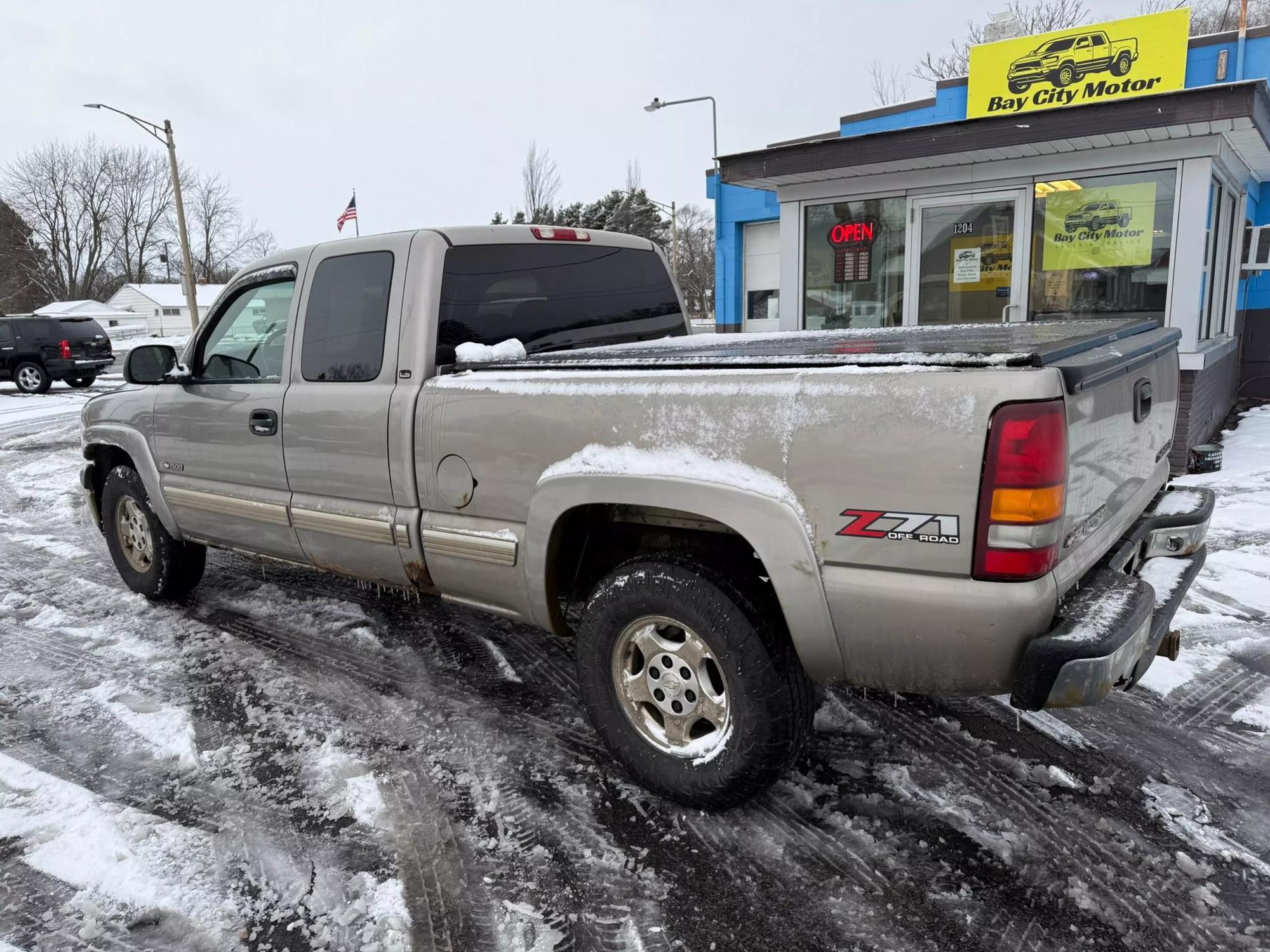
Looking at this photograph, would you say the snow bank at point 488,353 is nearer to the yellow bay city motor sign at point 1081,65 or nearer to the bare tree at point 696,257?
the yellow bay city motor sign at point 1081,65

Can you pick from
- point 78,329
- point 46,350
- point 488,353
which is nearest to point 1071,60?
point 488,353

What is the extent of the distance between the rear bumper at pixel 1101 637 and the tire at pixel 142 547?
455 cm

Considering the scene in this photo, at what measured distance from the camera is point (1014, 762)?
3.11 m

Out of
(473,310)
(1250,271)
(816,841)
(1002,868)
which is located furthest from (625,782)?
(1250,271)

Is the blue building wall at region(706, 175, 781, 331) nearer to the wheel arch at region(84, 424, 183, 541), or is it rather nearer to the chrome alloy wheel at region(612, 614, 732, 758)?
the wheel arch at region(84, 424, 183, 541)

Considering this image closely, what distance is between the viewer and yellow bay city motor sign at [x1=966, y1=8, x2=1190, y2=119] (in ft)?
39.8

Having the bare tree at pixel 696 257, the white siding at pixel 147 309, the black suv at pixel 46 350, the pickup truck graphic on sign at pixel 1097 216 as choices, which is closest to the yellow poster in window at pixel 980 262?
the pickup truck graphic on sign at pixel 1097 216

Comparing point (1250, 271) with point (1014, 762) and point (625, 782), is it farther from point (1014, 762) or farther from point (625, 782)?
point (625, 782)

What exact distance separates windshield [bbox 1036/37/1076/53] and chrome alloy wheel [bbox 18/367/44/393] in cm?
2142

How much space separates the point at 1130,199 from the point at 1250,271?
5295mm

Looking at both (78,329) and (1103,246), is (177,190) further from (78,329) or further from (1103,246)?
(1103,246)

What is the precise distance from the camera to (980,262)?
941cm

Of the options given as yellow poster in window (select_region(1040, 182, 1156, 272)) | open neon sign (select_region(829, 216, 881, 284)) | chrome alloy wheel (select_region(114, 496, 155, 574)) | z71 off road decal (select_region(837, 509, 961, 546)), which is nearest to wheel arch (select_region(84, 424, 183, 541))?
chrome alloy wheel (select_region(114, 496, 155, 574))

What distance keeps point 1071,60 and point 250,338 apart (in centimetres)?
1305
